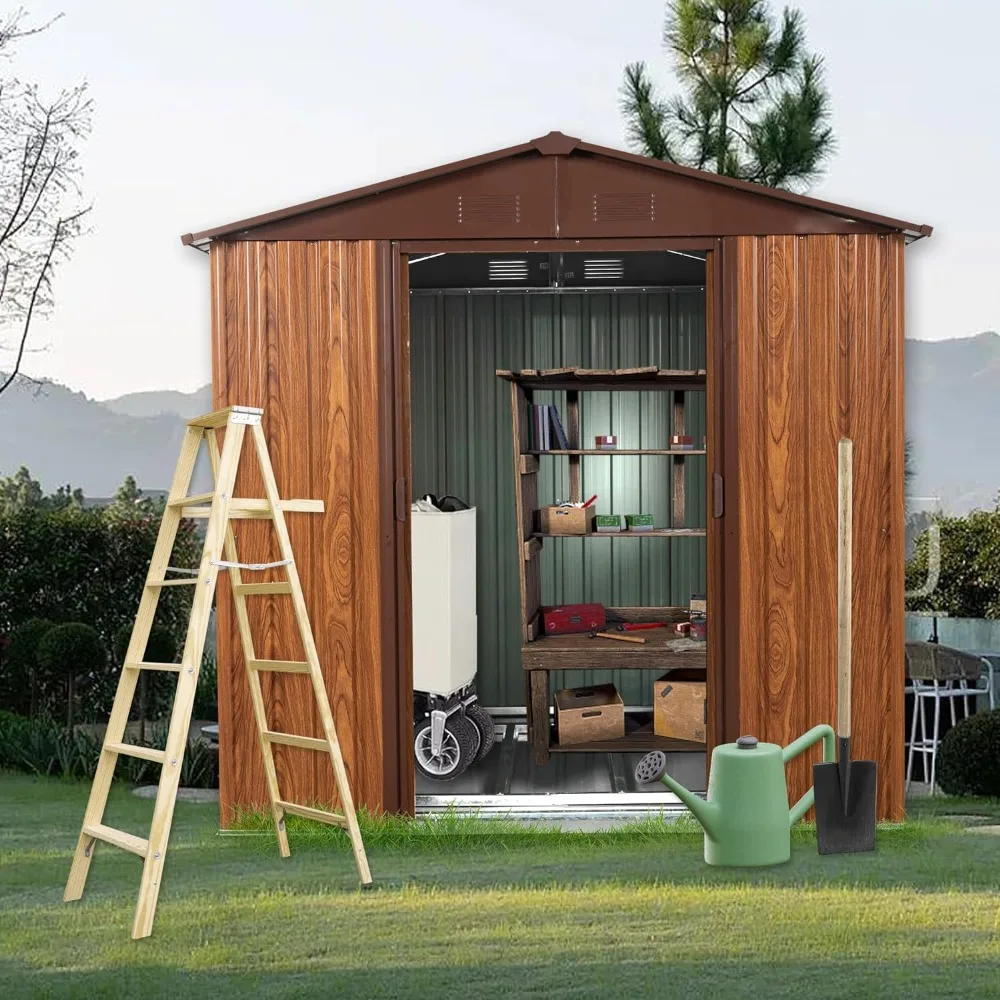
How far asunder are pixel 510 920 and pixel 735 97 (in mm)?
7688

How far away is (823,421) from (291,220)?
2392 millimetres

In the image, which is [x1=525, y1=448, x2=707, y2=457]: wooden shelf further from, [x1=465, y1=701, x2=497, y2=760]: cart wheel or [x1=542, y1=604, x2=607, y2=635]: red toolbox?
[x1=465, y1=701, x2=497, y2=760]: cart wheel

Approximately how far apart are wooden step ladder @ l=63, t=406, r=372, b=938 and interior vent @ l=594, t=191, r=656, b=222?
1776 millimetres

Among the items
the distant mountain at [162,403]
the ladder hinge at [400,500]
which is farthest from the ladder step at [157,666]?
the distant mountain at [162,403]

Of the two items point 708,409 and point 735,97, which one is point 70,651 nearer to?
point 708,409

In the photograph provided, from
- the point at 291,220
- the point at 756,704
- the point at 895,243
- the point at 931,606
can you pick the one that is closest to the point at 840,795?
the point at 756,704

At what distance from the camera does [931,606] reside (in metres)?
9.34

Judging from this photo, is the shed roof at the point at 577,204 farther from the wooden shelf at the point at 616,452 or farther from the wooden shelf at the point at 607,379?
the wooden shelf at the point at 616,452

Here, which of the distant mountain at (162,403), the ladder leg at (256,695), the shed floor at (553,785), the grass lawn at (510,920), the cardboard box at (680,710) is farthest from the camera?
the distant mountain at (162,403)

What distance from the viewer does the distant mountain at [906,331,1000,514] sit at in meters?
11.2

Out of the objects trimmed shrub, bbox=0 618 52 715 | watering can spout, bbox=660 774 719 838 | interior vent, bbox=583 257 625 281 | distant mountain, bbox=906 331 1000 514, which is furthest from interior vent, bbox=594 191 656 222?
distant mountain, bbox=906 331 1000 514

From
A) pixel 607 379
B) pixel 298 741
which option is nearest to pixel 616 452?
pixel 607 379

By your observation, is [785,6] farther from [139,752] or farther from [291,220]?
[139,752]

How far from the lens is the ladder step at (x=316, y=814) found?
15.9ft
